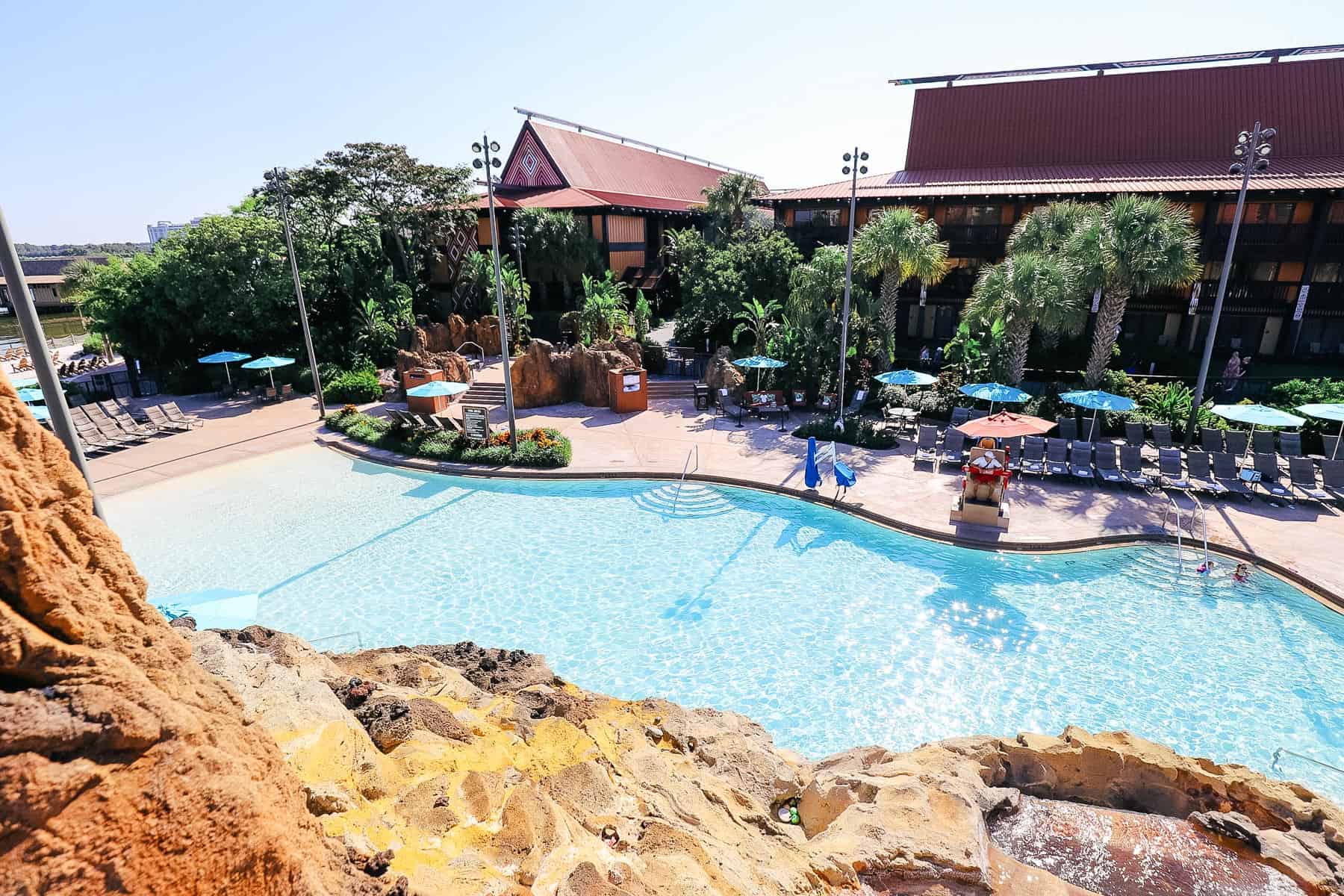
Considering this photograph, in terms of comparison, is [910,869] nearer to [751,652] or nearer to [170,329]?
[751,652]

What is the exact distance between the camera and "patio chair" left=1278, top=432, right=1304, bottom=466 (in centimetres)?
1762

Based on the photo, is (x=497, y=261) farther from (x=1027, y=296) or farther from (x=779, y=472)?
(x=1027, y=296)

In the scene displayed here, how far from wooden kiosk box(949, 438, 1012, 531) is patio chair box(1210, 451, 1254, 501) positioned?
614cm

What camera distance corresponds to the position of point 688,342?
105 ft

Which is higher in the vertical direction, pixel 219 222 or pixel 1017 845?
pixel 219 222

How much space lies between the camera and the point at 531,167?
43.8 m

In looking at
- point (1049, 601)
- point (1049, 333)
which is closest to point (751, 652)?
point (1049, 601)

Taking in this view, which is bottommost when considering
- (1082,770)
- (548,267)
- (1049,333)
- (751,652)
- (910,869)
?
(751,652)

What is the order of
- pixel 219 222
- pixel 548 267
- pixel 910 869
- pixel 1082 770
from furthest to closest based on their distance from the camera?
pixel 548 267 < pixel 219 222 < pixel 1082 770 < pixel 910 869

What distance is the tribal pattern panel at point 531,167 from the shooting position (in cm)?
4272

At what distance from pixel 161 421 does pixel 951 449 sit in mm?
25912

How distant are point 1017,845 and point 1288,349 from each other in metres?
33.6

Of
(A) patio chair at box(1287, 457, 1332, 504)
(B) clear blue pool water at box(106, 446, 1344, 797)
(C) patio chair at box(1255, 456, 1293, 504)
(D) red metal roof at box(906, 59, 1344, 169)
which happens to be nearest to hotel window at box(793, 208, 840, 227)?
(D) red metal roof at box(906, 59, 1344, 169)

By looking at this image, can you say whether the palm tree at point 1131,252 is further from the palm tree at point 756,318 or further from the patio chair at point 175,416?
the patio chair at point 175,416
